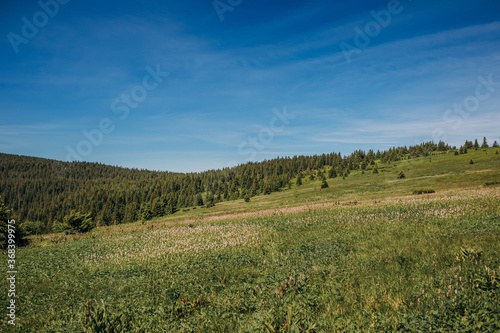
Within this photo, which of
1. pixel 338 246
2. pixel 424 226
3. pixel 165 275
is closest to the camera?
pixel 165 275

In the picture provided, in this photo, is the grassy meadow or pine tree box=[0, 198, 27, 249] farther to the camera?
pine tree box=[0, 198, 27, 249]

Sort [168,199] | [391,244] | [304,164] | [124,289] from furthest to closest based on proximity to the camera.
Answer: [304,164]
[168,199]
[391,244]
[124,289]

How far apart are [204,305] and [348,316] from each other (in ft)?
10.5

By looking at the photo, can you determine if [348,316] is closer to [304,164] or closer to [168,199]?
[168,199]

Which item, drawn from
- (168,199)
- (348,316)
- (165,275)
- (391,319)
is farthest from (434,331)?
(168,199)

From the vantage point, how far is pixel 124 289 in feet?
23.3

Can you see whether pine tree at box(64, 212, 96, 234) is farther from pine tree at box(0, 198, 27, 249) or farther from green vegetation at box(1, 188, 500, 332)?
green vegetation at box(1, 188, 500, 332)

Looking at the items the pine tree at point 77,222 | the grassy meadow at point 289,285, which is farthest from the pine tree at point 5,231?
the pine tree at point 77,222

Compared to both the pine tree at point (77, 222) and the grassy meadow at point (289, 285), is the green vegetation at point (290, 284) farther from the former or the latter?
the pine tree at point (77, 222)

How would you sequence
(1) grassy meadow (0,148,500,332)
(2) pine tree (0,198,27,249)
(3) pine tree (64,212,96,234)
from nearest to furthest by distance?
1. (1) grassy meadow (0,148,500,332)
2. (2) pine tree (0,198,27,249)
3. (3) pine tree (64,212,96,234)

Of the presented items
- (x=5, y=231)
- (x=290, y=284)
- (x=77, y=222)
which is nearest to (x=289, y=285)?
(x=290, y=284)

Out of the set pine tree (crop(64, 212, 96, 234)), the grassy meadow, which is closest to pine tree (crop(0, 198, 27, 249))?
the grassy meadow

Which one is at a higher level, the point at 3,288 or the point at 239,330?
the point at 239,330

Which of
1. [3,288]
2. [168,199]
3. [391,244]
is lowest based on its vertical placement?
[168,199]
